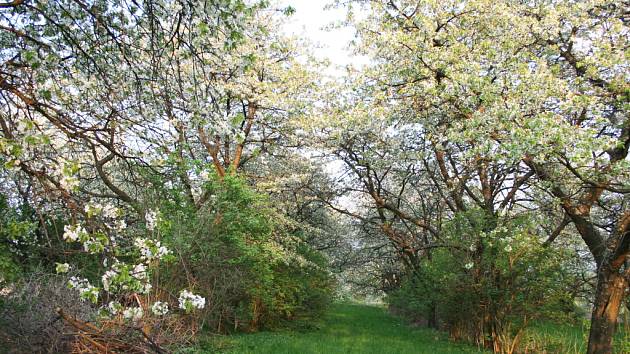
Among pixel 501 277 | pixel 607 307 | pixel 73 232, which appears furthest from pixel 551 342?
pixel 73 232

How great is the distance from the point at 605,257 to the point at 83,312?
778cm

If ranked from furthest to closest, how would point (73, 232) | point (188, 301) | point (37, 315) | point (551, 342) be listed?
point (551, 342), point (37, 315), point (188, 301), point (73, 232)

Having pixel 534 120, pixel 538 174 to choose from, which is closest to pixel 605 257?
pixel 538 174

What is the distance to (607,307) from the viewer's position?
8.27m

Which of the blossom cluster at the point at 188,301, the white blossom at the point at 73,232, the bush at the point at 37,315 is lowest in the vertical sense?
the bush at the point at 37,315

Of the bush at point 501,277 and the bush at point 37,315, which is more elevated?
the bush at point 501,277

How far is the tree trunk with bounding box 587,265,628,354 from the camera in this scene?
26.9 feet

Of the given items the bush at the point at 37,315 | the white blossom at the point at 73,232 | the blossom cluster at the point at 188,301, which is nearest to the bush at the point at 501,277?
the blossom cluster at the point at 188,301

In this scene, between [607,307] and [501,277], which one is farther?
[501,277]

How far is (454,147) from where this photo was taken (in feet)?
41.5

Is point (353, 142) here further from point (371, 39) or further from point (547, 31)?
point (547, 31)

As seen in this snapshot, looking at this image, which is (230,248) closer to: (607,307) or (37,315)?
(37,315)

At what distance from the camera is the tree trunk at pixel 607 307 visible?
8.19 m

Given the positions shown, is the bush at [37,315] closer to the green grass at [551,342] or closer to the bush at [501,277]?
the bush at [501,277]
